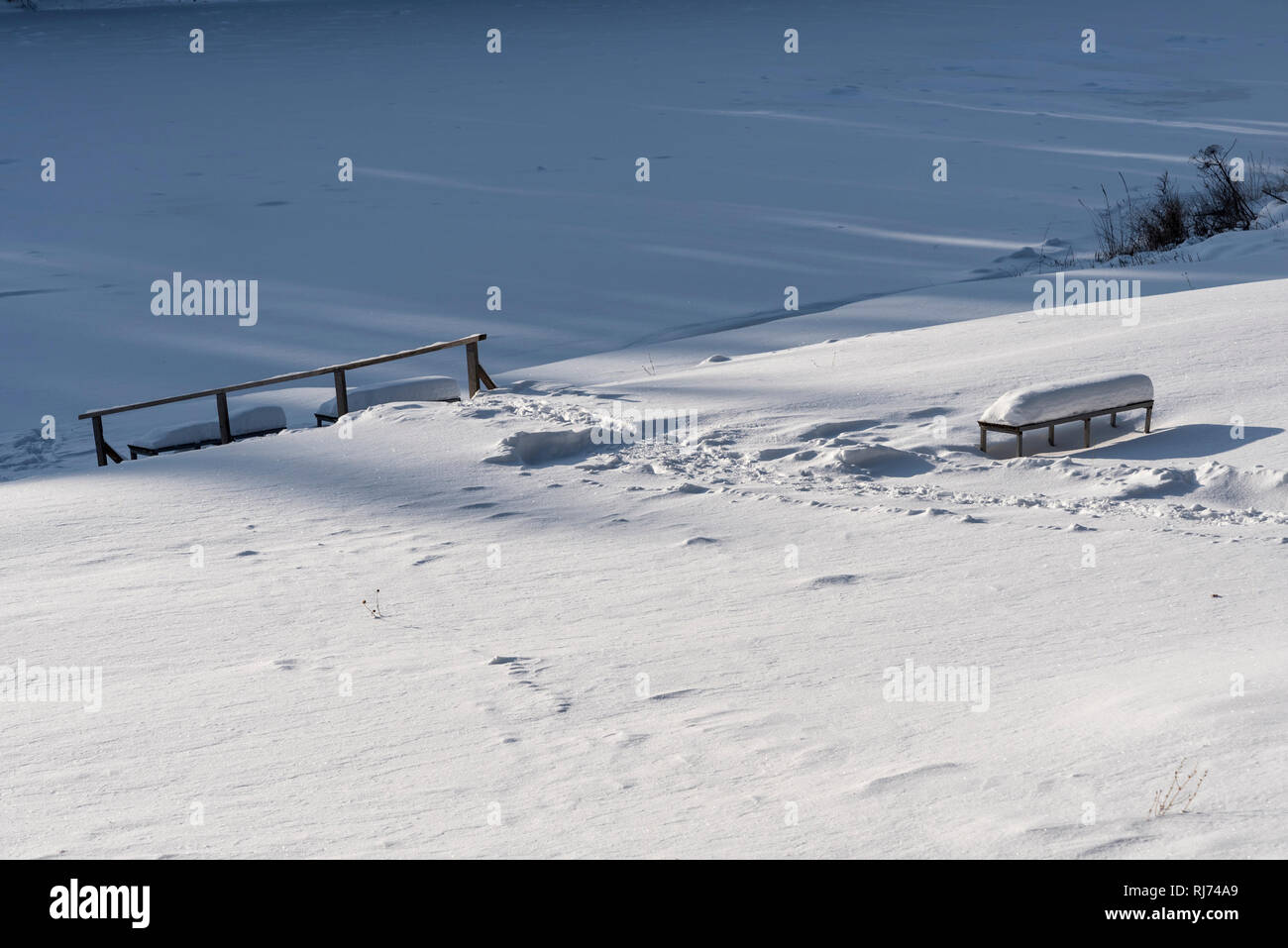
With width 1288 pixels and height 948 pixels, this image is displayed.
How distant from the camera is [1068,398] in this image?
852 cm

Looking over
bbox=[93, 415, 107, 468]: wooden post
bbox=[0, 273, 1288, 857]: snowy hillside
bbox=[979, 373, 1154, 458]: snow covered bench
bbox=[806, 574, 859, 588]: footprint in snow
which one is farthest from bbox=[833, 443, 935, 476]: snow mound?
bbox=[93, 415, 107, 468]: wooden post

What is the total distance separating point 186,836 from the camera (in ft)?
13.7

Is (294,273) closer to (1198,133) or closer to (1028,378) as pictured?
(1028,378)

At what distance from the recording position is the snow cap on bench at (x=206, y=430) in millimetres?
12562

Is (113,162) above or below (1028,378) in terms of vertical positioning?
above

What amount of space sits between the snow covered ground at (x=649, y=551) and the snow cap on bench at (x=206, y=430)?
3.70ft

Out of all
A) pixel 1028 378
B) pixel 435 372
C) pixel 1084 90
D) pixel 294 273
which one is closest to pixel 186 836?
pixel 1028 378

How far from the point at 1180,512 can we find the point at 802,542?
209 cm

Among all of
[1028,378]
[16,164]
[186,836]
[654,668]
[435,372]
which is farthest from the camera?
[16,164]

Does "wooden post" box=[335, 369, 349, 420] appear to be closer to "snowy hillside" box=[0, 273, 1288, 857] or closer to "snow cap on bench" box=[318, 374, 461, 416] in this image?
"snow cap on bench" box=[318, 374, 461, 416]

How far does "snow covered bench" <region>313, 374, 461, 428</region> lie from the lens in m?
12.5

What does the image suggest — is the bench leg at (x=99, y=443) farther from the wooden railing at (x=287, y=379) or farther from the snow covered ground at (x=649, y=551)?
the snow covered ground at (x=649, y=551)

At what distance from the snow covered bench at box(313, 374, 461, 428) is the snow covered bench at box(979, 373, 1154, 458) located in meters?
5.63
